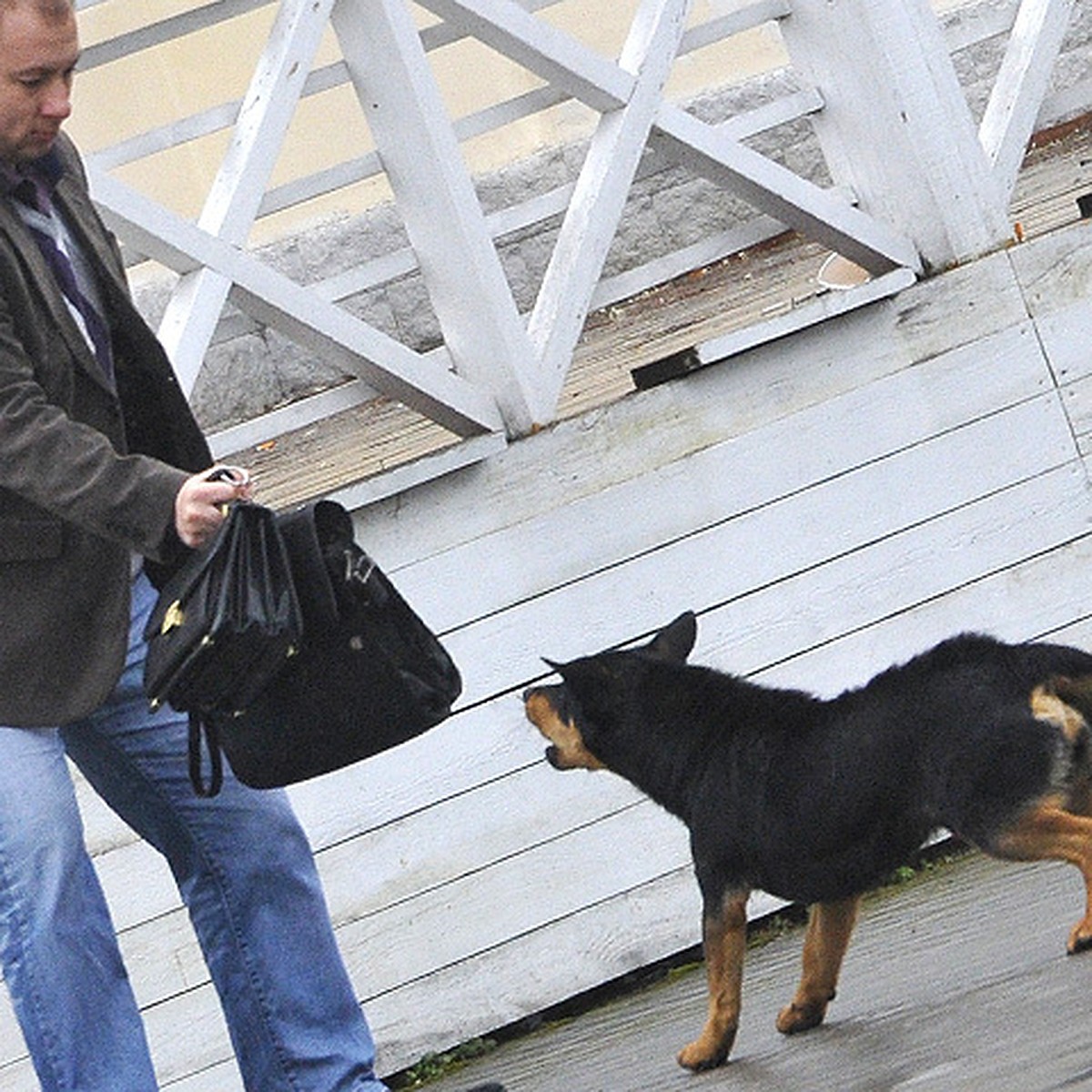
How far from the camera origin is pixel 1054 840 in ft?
14.5

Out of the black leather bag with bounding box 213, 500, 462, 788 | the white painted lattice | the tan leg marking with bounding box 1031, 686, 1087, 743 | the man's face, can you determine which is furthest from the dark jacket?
the tan leg marking with bounding box 1031, 686, 1087, 743

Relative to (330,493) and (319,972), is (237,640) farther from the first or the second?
(330,493)

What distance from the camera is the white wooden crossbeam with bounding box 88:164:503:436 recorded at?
5.24 metres

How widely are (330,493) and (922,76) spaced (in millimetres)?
1864

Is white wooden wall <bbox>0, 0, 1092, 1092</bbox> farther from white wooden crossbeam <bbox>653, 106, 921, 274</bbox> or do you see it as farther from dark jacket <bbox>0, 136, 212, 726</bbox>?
dark jacket <bbox>0, 136, 212, 726</bbox>

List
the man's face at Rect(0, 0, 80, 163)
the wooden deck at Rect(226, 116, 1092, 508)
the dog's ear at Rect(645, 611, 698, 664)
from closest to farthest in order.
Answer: the man's face at Rect(0, 0, 80, 163) → the dog's ear at Rect(645, 611, 698, 664) → the wooden deck at Rect(226, 116, 1092, 508)

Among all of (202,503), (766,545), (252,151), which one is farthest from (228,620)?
(766,545)

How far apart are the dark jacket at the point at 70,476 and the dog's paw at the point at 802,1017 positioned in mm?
1610

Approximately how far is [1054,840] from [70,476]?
1868 mm

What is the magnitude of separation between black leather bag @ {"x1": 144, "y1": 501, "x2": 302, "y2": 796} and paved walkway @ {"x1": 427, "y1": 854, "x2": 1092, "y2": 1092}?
47.7 inches

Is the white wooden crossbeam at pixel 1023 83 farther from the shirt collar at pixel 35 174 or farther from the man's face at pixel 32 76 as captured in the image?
the man's face at pixel 32 76

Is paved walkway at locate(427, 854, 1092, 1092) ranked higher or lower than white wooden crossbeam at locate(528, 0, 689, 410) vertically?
lower

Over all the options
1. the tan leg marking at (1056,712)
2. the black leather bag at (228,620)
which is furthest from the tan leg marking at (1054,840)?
the black leather bag at (228,620)

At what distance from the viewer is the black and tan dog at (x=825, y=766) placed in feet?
A: 14.4
